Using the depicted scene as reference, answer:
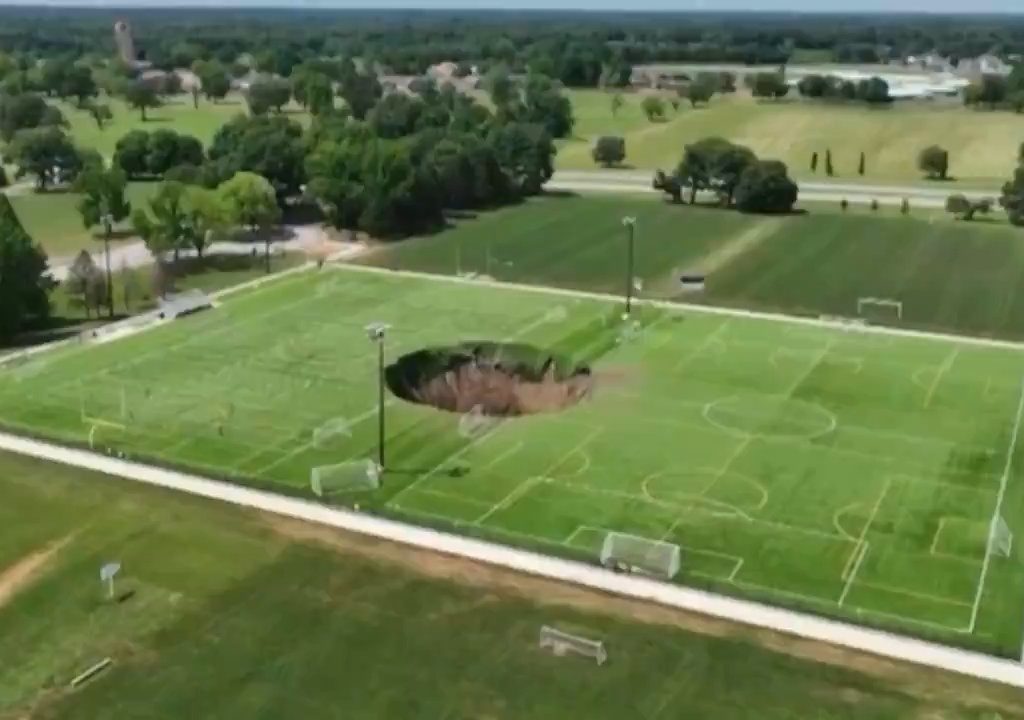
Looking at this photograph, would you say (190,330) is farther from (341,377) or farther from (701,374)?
(701,374)

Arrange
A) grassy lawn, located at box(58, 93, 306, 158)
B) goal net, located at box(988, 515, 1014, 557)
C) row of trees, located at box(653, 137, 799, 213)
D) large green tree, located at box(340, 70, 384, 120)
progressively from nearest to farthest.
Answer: goal net, located at box(988, 515, 1014, 557)
row of trees, located at box(653, 137, 799, 213)
grassy lawn, located at box(58, 93, 306, 158)
large green tree, located at box(340, 70, 384, 120)

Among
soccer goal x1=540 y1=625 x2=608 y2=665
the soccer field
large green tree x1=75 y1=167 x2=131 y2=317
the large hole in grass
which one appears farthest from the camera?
large green tree x1=75 y1=167 x2=131 y2=317

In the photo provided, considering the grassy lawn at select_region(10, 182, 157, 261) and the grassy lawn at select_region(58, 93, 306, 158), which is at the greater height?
the grassy lawn at select_region(58, 93, 306, 158)

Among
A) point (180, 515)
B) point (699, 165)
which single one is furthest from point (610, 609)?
point (699, 165)

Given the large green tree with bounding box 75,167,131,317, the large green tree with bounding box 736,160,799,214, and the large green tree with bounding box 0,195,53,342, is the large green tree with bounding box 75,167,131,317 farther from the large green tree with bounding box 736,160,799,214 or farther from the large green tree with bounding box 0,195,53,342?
the large green tree with bounding box 736,160,799,214

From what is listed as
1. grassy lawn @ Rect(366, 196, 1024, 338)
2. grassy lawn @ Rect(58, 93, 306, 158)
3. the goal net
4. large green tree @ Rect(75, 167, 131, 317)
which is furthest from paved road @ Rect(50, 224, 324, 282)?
the goal net

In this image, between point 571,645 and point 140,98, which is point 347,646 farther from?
point 140,98
